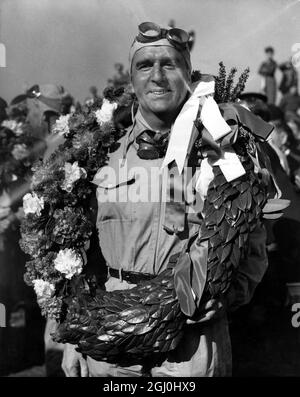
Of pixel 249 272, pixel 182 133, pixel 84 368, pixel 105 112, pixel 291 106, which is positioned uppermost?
pixel 291 106

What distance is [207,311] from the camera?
121 inches

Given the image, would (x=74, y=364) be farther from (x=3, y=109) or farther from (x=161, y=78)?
(x=3, y=109)

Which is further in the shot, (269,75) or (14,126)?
(269,75)

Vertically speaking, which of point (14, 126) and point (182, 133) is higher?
point (14, 126)

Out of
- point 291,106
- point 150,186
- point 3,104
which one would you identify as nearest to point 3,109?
point 3,104

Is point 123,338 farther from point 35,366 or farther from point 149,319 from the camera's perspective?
point 35,366

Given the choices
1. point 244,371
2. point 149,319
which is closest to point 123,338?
point 149,319

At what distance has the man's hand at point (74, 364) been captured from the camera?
3570mm

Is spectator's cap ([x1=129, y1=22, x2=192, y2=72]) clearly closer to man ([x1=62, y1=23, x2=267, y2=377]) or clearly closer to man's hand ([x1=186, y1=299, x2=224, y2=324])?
man ([x1=62, y1=23, x2=267, y2=377])

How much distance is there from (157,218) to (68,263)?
453mm

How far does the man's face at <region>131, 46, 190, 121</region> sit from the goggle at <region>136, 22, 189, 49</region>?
0.12ft

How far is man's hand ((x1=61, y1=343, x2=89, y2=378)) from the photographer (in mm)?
3570

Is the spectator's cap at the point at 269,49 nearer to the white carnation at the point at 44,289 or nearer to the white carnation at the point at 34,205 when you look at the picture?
the white carnation at the point at 34,205

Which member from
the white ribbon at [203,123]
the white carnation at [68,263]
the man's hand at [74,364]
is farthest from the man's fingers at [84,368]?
the white ribbon at [203,123]
